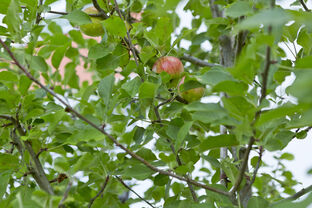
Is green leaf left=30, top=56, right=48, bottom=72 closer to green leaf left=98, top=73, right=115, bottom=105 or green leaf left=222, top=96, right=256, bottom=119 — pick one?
green leaf left=98, top=73, right=115, bottom=105

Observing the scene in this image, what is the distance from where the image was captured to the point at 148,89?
566mm

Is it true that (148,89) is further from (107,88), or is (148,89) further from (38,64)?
(38,64)

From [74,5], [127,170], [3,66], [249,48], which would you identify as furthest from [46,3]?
[249,48]

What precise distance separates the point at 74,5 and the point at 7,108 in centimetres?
33

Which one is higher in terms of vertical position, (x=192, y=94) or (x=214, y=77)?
(x=214, y=77)

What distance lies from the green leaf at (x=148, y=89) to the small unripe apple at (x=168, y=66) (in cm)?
14

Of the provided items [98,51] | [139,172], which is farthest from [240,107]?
[98,51]

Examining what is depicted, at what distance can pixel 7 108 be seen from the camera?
658 millimetres

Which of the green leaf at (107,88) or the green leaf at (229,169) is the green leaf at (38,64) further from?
the green leaf at (229,169)

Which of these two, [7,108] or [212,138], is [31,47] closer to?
[7,108]

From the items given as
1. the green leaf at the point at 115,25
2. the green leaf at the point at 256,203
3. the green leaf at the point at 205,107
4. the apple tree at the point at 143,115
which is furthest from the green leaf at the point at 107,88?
the green leaf at the point at 256,203

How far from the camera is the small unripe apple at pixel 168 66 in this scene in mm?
719

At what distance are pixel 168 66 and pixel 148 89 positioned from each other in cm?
18

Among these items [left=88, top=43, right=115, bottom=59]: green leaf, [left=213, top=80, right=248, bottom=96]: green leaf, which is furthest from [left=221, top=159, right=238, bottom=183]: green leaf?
[left=88, top=43, right=115, bottom=59]: green leaf
